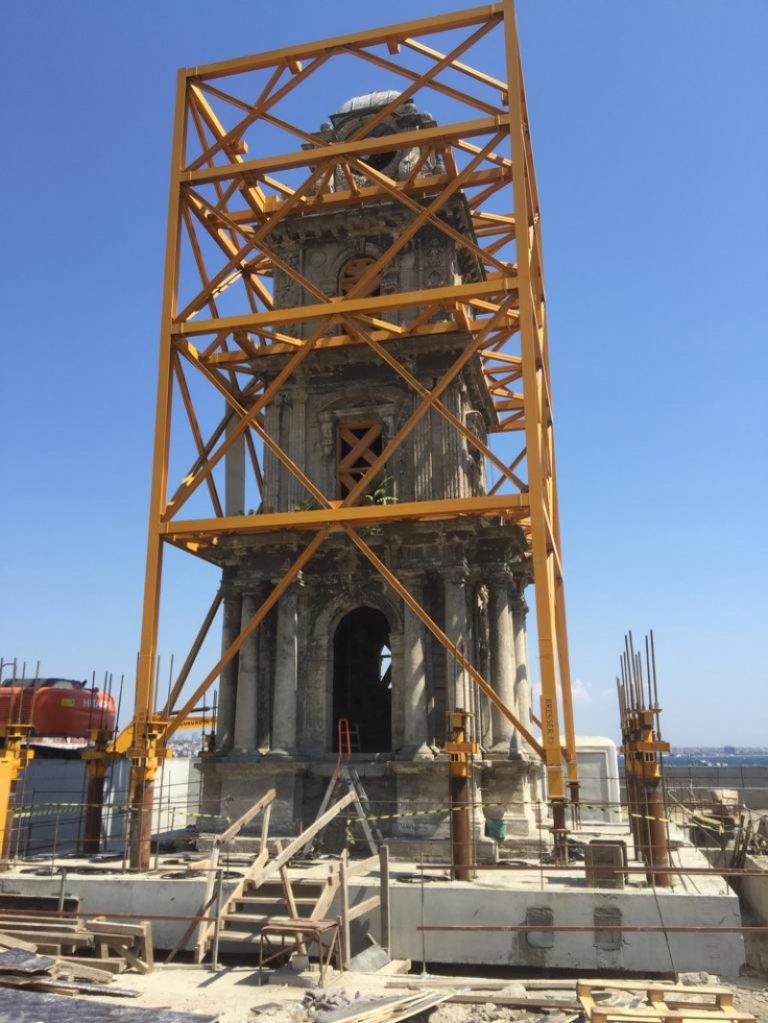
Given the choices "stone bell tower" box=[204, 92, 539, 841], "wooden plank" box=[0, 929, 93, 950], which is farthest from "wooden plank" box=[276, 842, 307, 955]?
"stone bell tower" box=[204, 92, 539, 841]

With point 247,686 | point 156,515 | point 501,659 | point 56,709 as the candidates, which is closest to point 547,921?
point 501,659

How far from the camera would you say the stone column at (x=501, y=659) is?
21.8 meters

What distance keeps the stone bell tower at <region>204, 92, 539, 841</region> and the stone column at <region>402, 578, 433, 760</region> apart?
0.12ft

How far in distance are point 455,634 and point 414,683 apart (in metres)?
1.45

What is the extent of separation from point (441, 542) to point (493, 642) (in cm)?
365

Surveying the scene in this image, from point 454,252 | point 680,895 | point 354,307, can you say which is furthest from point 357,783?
point 454,252

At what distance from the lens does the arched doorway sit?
2644 cm

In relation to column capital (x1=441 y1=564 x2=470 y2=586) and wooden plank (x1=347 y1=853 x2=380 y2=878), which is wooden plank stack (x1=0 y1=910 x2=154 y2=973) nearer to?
wooden plank (x1=347 y1=853 x2=380 y2=878)

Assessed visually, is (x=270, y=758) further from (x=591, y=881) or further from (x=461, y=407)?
(x=461, y=407)

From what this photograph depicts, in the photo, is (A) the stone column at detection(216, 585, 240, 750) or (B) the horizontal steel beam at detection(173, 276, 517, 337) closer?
(B) the horizontal steel beam at detection(173, 276, 517, 337)

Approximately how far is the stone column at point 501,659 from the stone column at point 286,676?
5.03 m

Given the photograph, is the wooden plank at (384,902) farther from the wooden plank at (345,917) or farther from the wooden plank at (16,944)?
the wooden plank at (16,944)

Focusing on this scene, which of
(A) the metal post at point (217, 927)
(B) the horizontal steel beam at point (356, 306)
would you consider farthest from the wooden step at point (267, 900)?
(B) the horizontal steel beam at point (356, 306)

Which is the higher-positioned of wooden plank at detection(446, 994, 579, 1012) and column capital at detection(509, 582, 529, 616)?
column capital at detection(509, 582, 529, 616)
